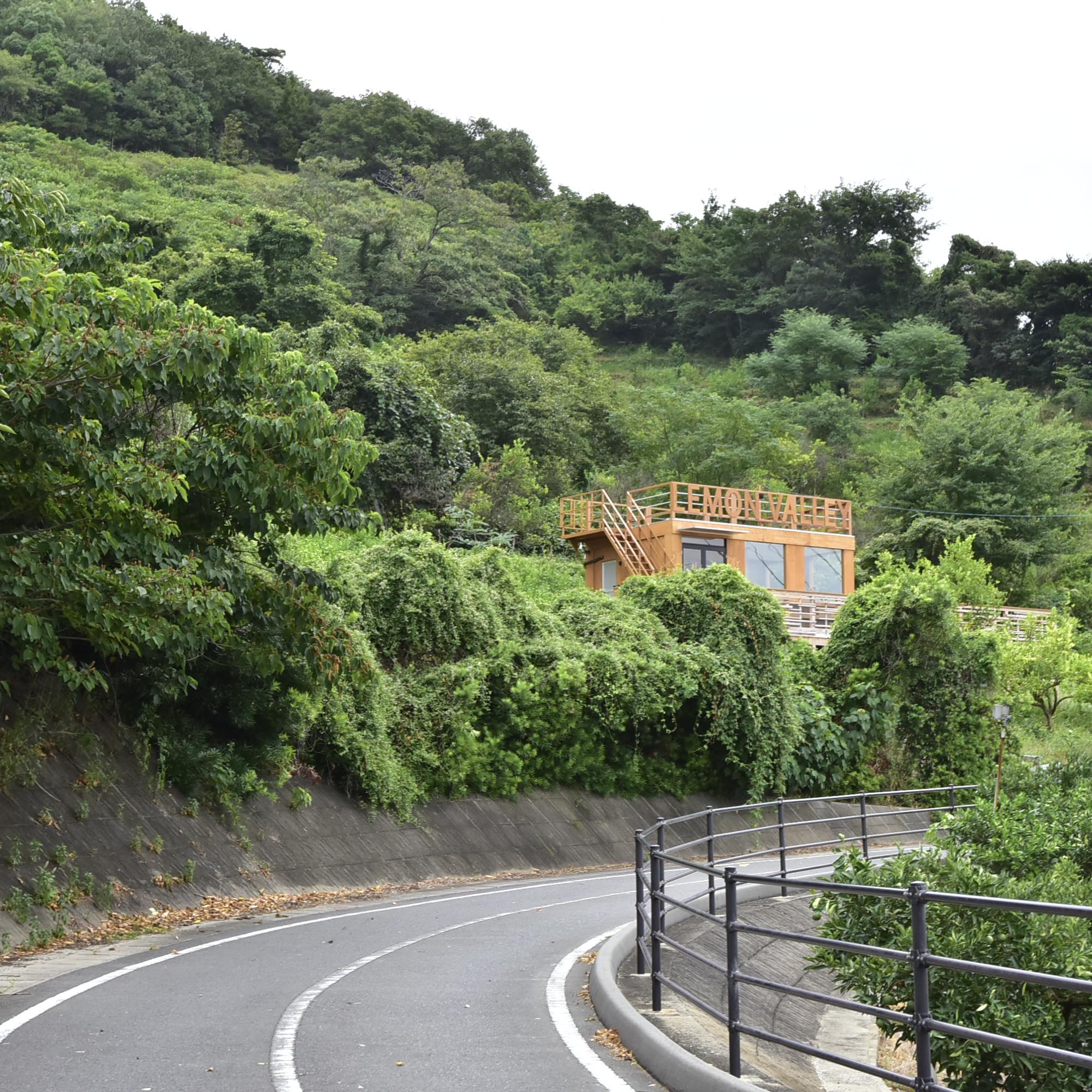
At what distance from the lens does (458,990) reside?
10.2 metres

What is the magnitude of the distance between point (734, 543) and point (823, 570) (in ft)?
13.4

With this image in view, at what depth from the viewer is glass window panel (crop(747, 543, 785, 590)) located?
42594 mm

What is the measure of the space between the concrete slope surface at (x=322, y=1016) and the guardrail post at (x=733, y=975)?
574mm

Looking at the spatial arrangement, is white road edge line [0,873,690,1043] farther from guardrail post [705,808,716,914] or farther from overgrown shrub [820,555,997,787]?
overgrown shrub [820,555,997,787]

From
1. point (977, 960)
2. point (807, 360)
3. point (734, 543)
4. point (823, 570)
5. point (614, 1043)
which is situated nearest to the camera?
point (977, 960)

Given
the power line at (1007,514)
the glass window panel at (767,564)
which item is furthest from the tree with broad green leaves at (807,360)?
the glass window panel at (767,564)

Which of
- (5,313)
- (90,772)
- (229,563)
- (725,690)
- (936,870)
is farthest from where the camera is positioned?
(725,690)

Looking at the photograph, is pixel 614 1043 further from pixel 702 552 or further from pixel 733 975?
pixel 702 552

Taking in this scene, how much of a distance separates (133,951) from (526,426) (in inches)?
1550

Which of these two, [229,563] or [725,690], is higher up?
[229,563]

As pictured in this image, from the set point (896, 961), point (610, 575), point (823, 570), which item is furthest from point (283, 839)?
point (823, 570)

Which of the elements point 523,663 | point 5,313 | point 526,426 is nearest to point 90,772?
point 5,313

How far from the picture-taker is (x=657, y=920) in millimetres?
9094

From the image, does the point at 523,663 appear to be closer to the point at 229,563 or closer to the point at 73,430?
the point at 229,563
